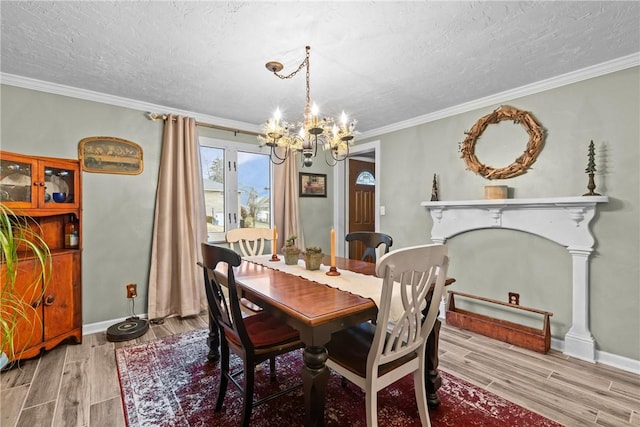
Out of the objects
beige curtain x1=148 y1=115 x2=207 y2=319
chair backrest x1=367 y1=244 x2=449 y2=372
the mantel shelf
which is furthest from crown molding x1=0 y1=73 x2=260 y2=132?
chair backrest x1=367 y1=244 x2=449 y2=372

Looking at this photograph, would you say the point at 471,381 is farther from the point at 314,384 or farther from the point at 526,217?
the point at 526,217

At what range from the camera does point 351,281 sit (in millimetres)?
1856

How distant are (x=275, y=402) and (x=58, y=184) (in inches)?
102

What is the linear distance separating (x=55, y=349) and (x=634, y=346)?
462 centimetres

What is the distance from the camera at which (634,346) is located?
2254 mm

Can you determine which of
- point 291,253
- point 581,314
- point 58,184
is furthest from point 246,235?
point 581,314

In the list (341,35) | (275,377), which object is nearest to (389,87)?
(341,35)

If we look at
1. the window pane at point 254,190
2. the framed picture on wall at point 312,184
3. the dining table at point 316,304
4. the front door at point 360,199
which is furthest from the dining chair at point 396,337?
the front door at point 360,199

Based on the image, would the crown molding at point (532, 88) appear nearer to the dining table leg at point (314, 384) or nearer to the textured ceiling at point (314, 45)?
the textured ceiling at point (314, 45)

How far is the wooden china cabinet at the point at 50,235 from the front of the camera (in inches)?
90.3

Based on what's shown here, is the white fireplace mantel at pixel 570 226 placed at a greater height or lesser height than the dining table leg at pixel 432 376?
greater

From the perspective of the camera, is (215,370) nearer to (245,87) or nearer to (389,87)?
(245,87)

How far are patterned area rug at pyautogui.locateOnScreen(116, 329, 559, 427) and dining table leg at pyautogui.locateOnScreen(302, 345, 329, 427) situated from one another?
17.4 inches

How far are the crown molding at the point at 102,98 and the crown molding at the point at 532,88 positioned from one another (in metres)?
2.20
